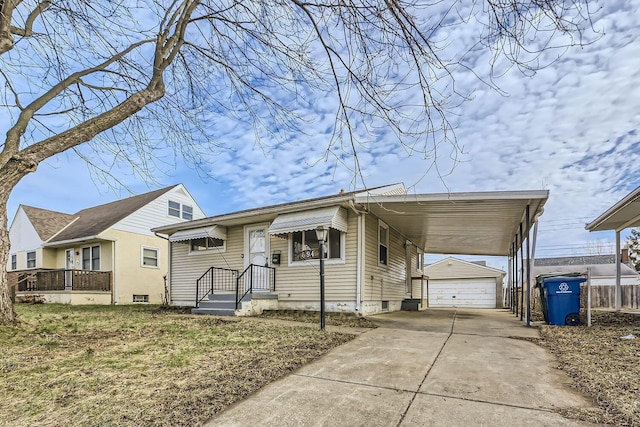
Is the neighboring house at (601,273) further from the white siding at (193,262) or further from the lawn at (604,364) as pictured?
the white siding at (193,262)

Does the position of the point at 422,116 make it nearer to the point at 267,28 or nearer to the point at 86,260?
the point at 267,28

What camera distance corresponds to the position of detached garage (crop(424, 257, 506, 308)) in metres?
20.6

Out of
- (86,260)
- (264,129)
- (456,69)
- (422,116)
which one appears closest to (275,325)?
(264,129)

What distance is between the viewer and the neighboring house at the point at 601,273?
39.5 ft

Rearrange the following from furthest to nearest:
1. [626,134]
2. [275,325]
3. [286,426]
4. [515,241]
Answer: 1. [515,241]
2. [626,134]
3. [275,325]
4. [286,426]

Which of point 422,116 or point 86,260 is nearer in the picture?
point 422,116

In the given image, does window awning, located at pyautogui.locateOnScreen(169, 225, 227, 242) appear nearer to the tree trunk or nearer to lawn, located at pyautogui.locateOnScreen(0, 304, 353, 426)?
lawn, located at pyautogui.locateOnScreen(0, 304, 353, 426)

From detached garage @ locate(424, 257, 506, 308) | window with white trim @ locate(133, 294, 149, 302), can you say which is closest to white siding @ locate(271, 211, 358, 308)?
window with white trim @ locate(133, 294, 149, 302)

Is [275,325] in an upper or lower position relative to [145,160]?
lower

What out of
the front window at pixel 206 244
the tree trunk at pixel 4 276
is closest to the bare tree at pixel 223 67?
the tree trunk at pixel 4 276

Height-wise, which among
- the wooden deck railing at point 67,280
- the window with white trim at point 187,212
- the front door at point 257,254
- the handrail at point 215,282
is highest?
the window with white trim at point 187,212

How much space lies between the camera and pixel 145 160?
6699 millimetres

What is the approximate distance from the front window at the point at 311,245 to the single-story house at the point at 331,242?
0.09 ft

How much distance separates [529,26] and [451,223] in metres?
7.87
